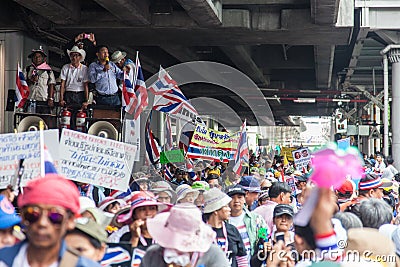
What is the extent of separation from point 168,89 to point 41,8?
3.51m

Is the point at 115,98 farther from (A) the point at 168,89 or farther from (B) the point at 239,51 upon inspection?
(B) the point at 239,51

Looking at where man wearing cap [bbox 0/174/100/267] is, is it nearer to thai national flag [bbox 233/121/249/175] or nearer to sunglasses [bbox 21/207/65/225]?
sunglasses [bbox 21/207/65/225]

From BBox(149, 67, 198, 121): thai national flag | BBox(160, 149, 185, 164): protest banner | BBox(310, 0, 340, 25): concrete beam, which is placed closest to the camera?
BBox(310, 0, 340, 25): concrete beam

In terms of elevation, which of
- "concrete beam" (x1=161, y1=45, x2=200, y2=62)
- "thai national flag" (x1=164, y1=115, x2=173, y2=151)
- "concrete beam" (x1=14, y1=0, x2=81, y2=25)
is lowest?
"thai national flag" (x1=164, y1=115, x2=173, y2=151)

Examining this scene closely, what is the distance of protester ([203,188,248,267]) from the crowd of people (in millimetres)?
10

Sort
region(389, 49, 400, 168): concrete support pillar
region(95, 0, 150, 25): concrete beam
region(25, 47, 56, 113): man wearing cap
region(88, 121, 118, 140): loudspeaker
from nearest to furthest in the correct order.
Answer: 1. region(88, 121, 118, 140): loudspeaker
2. region(25, 47, 56, 113): man wearing cap
3. region(95, 0, 150, 25): concrete beam
4. region(389, 49, 400, 168): concrete support pillar

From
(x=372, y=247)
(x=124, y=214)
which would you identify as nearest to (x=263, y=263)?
(x=124, y=214)

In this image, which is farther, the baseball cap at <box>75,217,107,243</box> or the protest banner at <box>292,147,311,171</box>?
the protest banner at <box>292,147,311,171</box>

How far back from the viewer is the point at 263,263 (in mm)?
8367

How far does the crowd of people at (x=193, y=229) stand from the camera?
13.1ft

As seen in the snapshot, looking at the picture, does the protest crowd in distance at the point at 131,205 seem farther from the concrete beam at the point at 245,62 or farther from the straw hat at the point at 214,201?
the concrete beam at the point at 245,62

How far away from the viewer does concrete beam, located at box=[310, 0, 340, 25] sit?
1752 cm

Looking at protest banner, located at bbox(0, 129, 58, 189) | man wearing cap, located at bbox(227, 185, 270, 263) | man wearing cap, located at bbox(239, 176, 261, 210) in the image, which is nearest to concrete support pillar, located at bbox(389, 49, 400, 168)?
man wearing cap, located at bbox(239, 176, 261, 210)

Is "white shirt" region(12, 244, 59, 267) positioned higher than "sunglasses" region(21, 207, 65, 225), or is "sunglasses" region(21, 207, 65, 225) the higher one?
"sunglasses" region(21, 207, 65, 225)
